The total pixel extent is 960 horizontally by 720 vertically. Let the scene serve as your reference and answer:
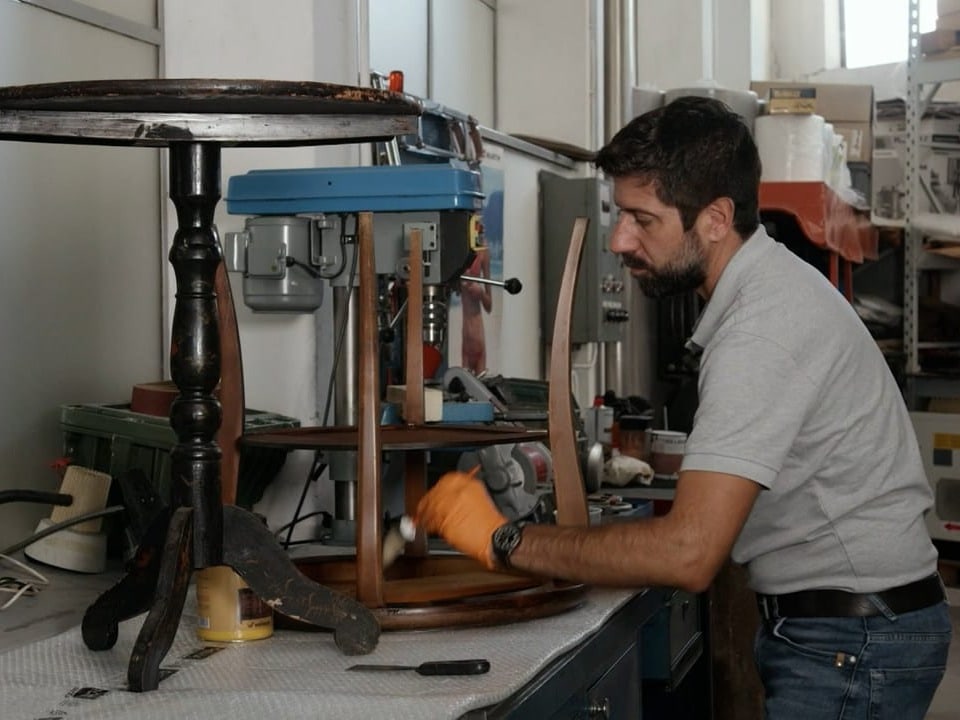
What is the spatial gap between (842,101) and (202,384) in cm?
445

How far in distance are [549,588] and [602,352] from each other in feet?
8.79

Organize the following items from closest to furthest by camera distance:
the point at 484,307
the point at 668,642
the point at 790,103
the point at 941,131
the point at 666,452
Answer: the point at 668,642, the point at 666,452, the point at 484,307, the point at 790,103, the point at 941,131

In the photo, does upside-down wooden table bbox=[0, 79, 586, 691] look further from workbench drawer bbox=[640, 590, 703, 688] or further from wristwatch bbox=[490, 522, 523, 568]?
workbench drawer bbox=[640, 590, 703, 688]

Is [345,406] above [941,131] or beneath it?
beneath

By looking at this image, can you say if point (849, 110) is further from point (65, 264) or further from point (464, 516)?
point (464, 516)

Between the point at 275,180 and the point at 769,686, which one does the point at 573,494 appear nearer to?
the point at 769,686

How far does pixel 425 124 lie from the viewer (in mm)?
2760

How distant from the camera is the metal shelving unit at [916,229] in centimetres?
482

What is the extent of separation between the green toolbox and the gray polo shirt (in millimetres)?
717

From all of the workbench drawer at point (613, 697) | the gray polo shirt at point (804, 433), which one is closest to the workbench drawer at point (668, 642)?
the workbench drawer at point (613, 697)

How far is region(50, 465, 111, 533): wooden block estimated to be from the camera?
1855mm

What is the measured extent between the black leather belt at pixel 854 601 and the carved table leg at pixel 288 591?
1.88 ft

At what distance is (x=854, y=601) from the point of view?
62.3 inches

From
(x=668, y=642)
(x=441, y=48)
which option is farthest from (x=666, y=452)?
(x=441, y=48)
